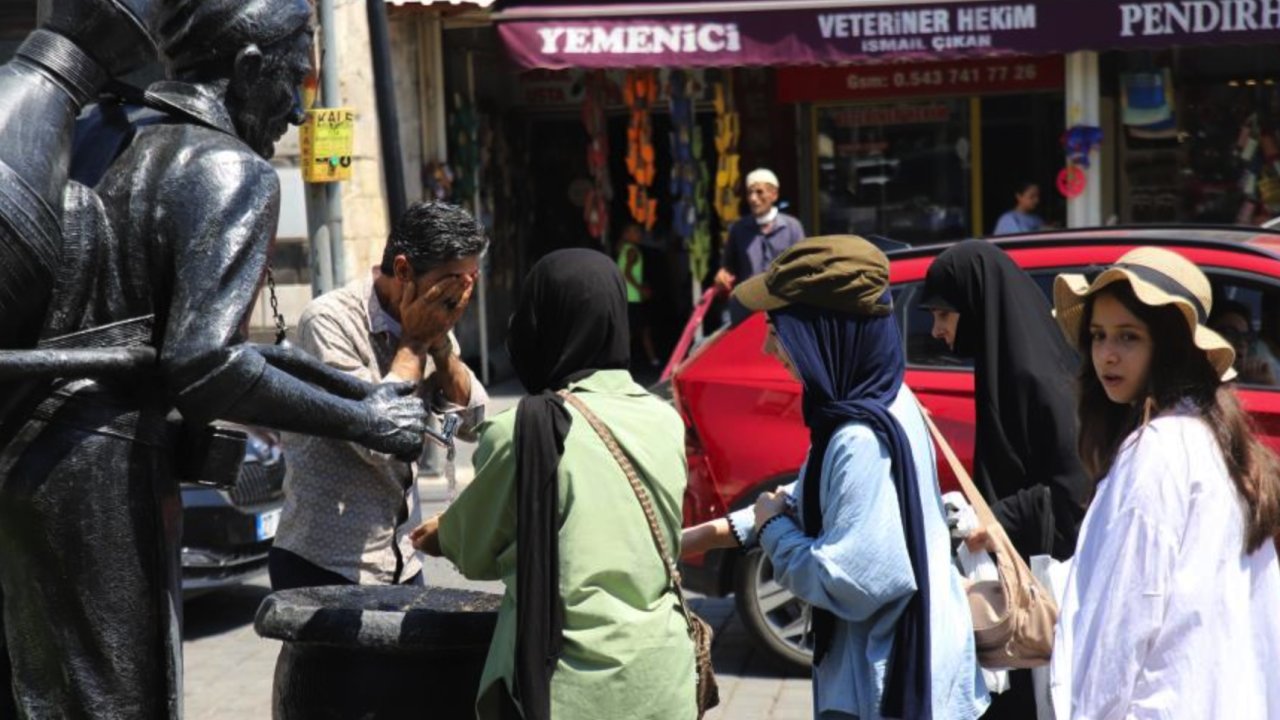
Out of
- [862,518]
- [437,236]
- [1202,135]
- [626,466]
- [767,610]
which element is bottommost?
[767,610]

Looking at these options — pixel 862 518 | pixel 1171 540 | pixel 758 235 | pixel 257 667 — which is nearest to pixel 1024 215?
pixel 758 235

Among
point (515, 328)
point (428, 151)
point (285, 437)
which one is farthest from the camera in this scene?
point (428, 151)

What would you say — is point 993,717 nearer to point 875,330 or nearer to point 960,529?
point 960,529

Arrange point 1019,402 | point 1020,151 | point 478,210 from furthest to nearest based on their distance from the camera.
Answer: point 478,210, point 1020,151, point 1019,402

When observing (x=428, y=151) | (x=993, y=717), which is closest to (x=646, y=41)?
(x=428, y=151)

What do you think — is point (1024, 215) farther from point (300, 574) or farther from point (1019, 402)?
point (300, 574)

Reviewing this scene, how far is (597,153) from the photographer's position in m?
16.3

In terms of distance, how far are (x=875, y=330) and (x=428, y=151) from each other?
12.2m

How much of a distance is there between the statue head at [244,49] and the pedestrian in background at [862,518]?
3.76 feet

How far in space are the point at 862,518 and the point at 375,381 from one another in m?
1.32

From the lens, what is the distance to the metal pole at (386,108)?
11484 mm

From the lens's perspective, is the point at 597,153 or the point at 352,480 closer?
the point at 352,480

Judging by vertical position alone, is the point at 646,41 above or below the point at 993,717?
above

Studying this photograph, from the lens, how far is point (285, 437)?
4.66 metres
